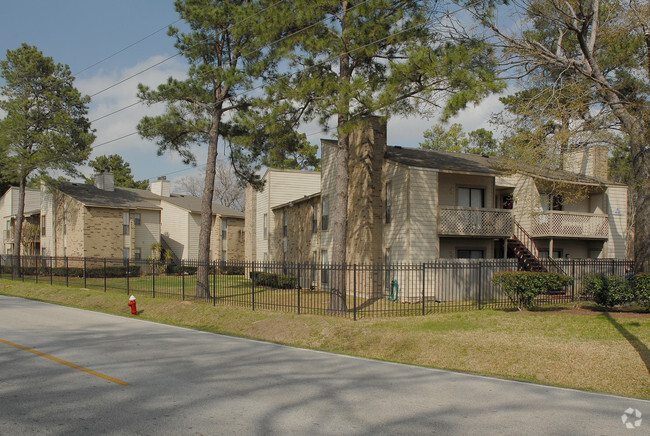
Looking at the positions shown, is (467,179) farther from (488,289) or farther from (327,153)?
(327,153)

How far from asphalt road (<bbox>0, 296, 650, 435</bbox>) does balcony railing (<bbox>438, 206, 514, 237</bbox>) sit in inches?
529

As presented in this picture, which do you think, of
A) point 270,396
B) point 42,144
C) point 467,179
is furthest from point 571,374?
point 42,144

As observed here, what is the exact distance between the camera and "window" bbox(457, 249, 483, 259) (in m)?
26.6

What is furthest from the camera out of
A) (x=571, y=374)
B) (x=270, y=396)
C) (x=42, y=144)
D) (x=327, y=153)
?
(x=42, y=144)

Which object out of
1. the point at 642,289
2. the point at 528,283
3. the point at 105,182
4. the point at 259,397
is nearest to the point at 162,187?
the point at 105,182

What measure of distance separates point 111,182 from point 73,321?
119ft

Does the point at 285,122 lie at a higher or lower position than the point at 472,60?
lower

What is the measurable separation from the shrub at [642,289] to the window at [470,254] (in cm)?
1035

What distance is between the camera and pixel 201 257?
24.8 meters

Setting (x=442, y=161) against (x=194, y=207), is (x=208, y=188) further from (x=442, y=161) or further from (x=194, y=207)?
(x=194, y=207)

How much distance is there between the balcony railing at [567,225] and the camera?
27.9 m

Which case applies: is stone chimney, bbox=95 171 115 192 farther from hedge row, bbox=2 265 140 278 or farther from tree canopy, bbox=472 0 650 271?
tree canopy, bbox=472 0 650 271

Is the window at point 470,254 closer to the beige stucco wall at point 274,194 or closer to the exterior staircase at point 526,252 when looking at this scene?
the exterior staircase at point 526,252

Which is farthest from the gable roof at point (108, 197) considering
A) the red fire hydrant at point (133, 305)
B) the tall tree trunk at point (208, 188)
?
the red fire hydrant at point (133, 305)
